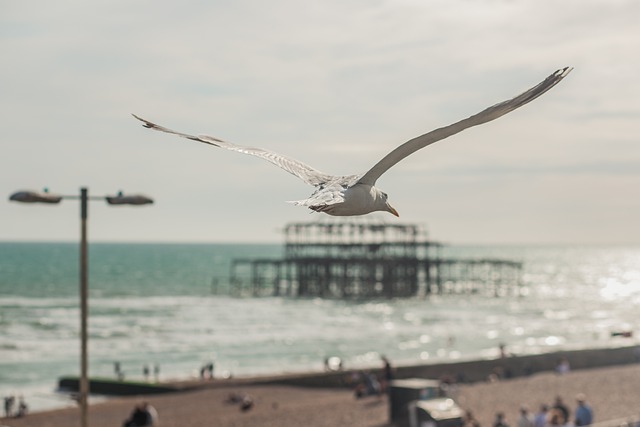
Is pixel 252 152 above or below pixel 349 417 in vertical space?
above

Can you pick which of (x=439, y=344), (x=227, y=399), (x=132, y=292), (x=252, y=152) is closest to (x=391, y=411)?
(x=227, y=399)

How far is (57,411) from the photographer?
28.8 m

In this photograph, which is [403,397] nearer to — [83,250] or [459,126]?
[83,250]

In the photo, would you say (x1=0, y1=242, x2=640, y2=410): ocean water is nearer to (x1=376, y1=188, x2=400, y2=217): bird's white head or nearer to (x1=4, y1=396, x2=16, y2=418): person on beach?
(x1=4, y1=396, x2=16, y2=418): person on beach

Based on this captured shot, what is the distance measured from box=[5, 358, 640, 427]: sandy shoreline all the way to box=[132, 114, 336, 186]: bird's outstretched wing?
18.1 meters

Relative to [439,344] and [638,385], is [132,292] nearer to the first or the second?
[439,344]

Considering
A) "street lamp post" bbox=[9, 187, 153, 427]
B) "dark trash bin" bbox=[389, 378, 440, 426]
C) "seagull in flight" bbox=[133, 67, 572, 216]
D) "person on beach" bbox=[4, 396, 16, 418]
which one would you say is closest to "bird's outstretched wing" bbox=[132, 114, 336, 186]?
"seagull in flight" bbox=[133, 67, 572, 216]

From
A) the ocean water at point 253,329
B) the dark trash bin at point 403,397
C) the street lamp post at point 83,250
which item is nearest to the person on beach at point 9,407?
the ocean water at point 253,329

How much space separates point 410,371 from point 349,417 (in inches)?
458

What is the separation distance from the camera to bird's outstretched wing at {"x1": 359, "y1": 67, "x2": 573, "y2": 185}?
11.1ft

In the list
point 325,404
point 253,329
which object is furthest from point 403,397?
point 253,329

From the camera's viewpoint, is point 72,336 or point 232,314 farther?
point 232,314

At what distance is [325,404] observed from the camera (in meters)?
26.3

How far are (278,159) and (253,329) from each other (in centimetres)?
5508
